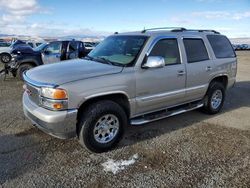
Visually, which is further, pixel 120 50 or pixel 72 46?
pixel 72 46

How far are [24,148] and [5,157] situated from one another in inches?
15.0

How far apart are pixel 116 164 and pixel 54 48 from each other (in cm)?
911

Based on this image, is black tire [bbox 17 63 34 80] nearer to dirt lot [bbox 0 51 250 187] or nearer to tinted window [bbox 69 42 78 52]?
tinted window [bbox 69 42 78 52]

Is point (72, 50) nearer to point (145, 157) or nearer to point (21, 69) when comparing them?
point (21, 69)

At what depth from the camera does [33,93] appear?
437 cm

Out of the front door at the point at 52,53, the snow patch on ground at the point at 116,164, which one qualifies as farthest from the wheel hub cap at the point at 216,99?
the front door at the point at 52,53

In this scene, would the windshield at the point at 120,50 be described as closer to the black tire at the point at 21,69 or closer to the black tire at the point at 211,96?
the black tire at the point at 211,96

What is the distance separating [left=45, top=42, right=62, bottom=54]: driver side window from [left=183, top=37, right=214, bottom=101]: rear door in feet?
24.7

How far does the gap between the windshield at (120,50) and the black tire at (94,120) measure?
0.80 m

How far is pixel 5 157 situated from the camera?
13.9 feet

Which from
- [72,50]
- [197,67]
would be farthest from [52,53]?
[197,67]

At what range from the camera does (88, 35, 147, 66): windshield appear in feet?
15.9

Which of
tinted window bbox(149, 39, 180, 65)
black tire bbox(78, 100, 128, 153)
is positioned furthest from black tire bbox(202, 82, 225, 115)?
black tire bbox(78, 100, 128, 153)

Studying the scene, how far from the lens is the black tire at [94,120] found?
4.18 m
